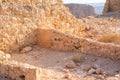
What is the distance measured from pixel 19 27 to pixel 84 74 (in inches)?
112

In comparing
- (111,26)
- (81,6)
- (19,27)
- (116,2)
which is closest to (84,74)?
(19,27)

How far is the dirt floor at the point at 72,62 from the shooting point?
739 cm

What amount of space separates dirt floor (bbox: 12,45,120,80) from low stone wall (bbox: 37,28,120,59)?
180 millimetres

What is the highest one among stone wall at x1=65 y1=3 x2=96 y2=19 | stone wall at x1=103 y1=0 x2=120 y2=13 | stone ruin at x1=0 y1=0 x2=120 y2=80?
stone ruin at x1=0 y1=0 x2=120 y2=80

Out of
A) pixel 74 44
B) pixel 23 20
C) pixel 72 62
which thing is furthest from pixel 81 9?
pixel 72 62

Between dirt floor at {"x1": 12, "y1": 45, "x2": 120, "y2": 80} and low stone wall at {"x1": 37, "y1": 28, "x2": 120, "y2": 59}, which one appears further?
low stone wall at {"x1": 37, "y1": 28, "x2": 120, "y2": 59}

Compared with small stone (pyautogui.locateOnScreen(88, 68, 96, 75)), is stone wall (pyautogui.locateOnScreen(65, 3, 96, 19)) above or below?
below

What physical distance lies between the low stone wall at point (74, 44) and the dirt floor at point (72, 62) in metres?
0.18

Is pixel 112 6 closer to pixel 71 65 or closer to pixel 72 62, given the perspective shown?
pixel 72 62

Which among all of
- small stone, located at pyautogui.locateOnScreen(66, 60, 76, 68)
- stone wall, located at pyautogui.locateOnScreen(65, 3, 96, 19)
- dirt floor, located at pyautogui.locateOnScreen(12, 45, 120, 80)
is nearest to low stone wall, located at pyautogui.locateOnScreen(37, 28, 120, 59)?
dirt floor, located at pyautogui.locateOnScreen(12, 45, 120, 80)

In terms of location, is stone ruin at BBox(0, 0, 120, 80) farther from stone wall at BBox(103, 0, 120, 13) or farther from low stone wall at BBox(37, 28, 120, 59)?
stone wall at BBox(103, 0, 120, 13)

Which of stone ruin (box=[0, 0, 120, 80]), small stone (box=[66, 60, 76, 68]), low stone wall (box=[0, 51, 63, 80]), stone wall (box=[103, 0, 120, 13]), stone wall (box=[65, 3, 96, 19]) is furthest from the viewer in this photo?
stone wall (box=[65, 3, 96, 19])

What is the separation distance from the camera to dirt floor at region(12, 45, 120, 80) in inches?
291

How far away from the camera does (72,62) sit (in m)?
7.91
